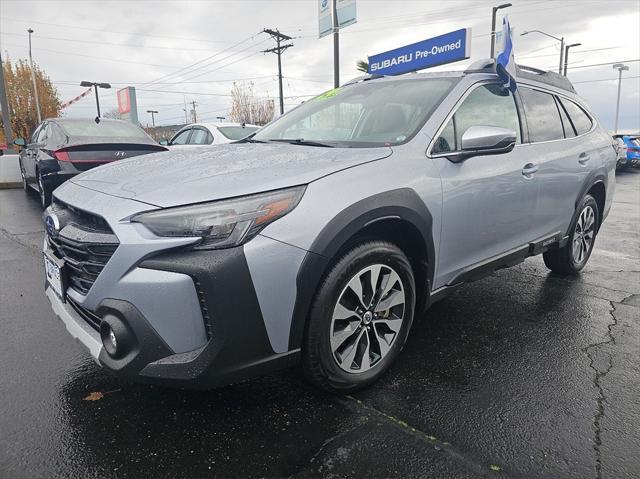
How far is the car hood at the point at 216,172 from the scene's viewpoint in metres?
2.01

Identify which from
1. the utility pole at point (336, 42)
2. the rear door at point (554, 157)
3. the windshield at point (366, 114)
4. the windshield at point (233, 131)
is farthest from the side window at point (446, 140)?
the utility pole at point (336, 42)

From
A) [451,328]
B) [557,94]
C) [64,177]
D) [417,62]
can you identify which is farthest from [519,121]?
[417,62]

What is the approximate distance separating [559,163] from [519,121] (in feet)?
1.85

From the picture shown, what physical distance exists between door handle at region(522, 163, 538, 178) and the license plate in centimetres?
297

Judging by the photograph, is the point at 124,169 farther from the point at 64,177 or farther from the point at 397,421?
the point at 64,177

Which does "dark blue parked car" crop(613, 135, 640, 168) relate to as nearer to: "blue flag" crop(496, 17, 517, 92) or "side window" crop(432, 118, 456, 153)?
"blue flag" crop(496, 17, 517, 92)

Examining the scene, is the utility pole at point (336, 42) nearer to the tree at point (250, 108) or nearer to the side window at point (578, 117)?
the side window at point (578, 117)

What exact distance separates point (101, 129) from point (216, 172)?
5.89 meters

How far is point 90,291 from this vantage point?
203cm

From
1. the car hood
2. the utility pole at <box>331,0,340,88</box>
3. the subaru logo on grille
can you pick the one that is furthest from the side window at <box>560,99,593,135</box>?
the utility pole at <box>331,0,340,88</box>

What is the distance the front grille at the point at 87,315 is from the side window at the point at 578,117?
4.11 metres

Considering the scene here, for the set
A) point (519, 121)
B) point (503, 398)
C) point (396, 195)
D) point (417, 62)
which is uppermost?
point (417, 62)

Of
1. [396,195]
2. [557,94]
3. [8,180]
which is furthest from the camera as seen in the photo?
[8,180]

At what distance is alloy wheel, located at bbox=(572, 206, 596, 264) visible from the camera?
442 cm
